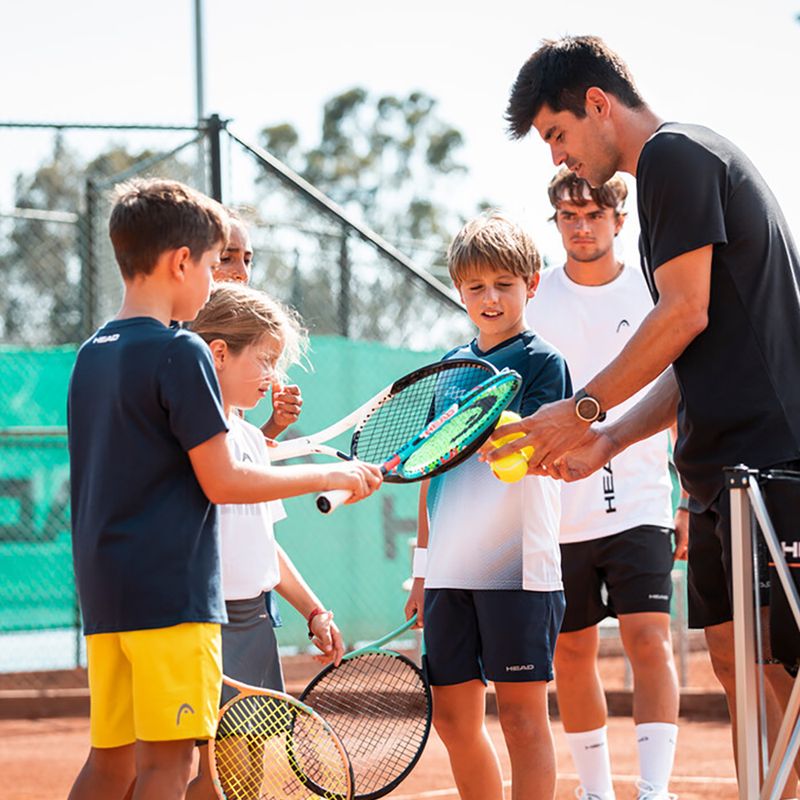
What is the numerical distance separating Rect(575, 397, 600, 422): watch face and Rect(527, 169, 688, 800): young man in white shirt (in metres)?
1.24

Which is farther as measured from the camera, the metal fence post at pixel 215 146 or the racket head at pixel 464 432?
the metal fence post at pixel 215 146

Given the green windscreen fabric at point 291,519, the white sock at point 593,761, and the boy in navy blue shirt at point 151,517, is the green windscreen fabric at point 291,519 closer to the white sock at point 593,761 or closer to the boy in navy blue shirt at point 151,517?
the white sock at point 593,761

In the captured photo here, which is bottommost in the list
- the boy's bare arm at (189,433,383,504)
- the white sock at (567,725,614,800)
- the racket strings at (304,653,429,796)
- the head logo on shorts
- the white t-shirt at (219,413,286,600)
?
the white sock at (567,725,614,800)

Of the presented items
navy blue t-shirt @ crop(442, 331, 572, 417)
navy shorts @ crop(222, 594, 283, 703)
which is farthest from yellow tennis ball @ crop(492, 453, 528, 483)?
navy shorts @ crop(222, 594, 283, 703)

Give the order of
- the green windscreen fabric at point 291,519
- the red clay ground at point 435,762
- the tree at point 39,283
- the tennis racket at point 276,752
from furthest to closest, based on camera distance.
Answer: the tree at point 39,283
the green windscreen fabric at point 291,519
the red clay ground at point 435,762
the tennis racket at point 276,752

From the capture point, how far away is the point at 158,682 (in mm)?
2611

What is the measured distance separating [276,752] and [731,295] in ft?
4.87

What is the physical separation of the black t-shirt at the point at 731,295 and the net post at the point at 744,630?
0.24 m

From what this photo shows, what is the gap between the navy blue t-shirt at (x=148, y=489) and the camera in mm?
2617

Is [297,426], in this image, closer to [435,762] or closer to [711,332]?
[435,762]

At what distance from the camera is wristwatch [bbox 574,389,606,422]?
3.15m

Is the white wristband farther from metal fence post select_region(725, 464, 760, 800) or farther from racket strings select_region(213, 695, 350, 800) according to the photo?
metal fence post select_region(725, 464, 760, 800)

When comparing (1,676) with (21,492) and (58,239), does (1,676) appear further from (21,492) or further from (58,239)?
(58,239)

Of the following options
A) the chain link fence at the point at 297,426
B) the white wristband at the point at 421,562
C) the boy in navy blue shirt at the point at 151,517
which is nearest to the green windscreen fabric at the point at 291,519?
the chain link fence at the point at 297,426
